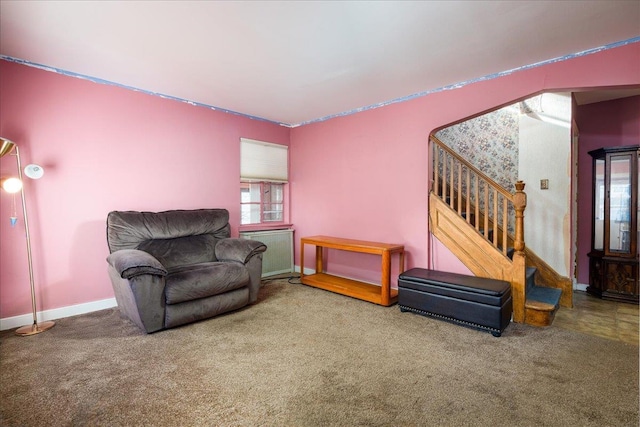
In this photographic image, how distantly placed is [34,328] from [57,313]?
343 mm

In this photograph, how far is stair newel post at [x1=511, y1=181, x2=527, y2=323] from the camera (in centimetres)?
277

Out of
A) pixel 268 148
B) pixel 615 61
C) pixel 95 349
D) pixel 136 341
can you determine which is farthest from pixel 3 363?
pixel 615 61

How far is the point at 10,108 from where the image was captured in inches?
105

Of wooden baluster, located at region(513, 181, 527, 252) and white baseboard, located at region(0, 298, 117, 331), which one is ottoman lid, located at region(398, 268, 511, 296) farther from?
white baseboard, located at region(0, 298, 117, 331)

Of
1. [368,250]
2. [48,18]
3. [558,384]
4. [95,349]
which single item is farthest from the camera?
[368,250]

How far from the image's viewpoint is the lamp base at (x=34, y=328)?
99.0 inches

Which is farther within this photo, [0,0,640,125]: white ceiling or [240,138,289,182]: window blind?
[240,138,289,182]: window blind

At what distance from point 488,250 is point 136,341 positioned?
126 inches

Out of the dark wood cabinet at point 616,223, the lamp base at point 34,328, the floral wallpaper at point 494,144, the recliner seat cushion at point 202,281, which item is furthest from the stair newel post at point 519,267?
the lamp base at point 34,328

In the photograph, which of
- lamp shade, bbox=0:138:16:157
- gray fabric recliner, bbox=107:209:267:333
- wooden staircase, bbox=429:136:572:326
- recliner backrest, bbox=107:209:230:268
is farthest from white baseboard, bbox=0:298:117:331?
wooden staircase, bbox=429:136:572:326

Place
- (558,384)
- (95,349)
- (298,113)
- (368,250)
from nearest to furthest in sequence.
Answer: (558,384)
(95,349)
(368,250)
(298,113)

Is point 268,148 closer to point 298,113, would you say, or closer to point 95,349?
point 298,113

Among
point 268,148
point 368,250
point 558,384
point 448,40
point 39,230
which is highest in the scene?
point 448,40

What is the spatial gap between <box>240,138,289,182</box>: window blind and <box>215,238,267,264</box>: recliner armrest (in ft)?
4.22
